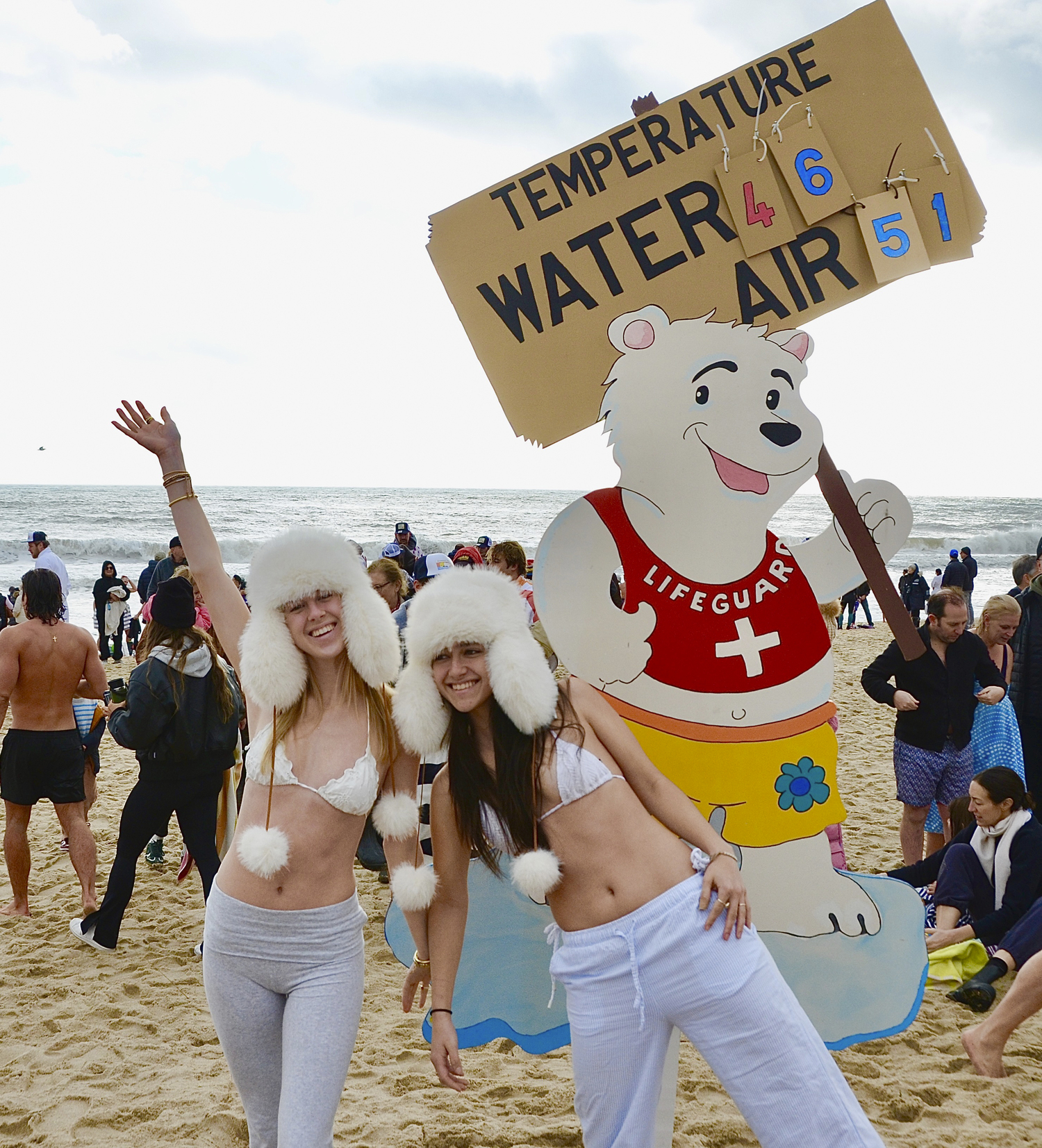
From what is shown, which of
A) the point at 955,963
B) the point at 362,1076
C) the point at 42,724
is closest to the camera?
the point at 362,1076

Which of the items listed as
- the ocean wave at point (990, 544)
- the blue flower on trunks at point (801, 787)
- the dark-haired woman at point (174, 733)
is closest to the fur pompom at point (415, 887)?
the blue flower on trunks at point (801, 787)

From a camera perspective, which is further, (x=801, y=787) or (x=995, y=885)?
(x=995, y=885)

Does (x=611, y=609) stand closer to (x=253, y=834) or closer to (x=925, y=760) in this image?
(x=253, y=834)

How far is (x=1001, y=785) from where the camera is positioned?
12.0 feet

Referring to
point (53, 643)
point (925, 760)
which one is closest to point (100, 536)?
point (53, 643)

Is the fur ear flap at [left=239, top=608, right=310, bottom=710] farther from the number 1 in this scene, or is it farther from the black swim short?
the black swim short

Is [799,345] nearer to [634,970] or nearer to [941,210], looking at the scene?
[941,210]

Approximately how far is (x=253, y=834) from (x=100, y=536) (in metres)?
33.4

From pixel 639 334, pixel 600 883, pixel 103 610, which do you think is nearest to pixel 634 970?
pixel 600 883

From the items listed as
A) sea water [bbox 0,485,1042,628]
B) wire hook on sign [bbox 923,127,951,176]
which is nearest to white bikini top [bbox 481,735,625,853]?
wire hook on sign [bbox 923,127,951,176]

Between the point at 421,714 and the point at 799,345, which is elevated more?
the point at 799,345

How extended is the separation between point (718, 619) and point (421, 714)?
1102 millimetres

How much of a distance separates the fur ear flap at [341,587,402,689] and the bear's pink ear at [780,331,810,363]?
4.98ft

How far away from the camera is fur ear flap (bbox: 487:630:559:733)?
199 cm
